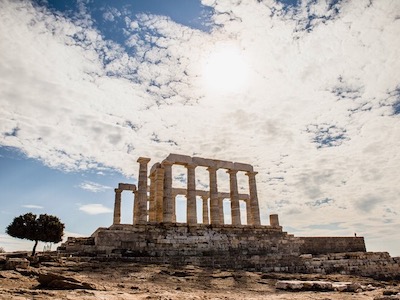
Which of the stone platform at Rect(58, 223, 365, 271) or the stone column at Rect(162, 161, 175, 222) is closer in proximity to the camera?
the stone platform at Rect(58, 223, 365, 271)

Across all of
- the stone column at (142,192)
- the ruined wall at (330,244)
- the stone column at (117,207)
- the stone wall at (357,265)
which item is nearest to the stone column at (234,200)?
the ruined wall at (330,244)

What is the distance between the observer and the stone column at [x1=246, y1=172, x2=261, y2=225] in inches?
1221

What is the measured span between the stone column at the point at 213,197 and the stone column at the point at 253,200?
3910 mm

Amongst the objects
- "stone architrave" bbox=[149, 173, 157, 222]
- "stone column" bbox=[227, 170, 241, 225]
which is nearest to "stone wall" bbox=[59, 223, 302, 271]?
"stone column" bbox=[227, 170, 241, 225]

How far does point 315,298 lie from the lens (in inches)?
461

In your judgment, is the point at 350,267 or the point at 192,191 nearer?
the point at 350,267

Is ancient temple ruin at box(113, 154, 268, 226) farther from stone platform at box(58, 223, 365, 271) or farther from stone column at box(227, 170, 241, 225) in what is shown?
stone platform at box(58, 223, 365, 271)

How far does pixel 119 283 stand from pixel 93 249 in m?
8.79

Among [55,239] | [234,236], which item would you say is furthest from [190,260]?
[55,239]

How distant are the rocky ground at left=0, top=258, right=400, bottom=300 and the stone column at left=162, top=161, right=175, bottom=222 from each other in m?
9.07

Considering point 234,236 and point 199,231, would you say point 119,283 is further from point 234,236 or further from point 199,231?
point 234,236

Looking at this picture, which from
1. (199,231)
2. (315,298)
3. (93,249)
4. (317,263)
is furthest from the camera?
(199,231)

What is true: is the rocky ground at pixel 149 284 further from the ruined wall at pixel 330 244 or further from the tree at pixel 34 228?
the ruined wall at pixel 330 244

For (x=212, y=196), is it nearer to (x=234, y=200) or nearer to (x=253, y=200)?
(x=234, y=200)
